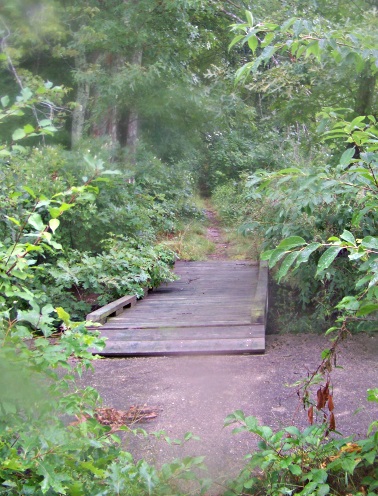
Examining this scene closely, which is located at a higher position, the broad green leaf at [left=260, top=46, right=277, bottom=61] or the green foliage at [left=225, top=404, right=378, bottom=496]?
the broad green leaf at [left=260, top=46, right=277, bottom=61]

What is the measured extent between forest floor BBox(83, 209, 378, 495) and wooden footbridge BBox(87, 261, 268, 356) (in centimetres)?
15

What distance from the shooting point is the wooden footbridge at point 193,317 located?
484 cm

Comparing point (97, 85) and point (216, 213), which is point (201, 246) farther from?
point (97, 85)

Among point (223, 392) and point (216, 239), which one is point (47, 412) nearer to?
point (223, 392)

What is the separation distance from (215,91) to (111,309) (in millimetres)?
2982

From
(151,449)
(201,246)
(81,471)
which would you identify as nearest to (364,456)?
(81,471)

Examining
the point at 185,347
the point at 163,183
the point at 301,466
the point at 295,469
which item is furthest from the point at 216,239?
the point at 295,469

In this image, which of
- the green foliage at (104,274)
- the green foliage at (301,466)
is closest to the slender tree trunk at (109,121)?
the green foliage at (104,274)

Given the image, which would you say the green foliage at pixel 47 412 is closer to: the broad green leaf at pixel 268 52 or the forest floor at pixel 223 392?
the forest floor at pixel 223 392

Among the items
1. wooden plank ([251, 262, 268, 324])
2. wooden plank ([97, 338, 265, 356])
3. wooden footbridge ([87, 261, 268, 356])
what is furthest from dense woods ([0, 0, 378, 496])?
wooden plank ([97, 338, 265, 356])

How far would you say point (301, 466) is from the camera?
89.2 inches

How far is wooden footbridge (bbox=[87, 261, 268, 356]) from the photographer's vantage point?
15.9 ft

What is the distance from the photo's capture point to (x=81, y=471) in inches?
74.2

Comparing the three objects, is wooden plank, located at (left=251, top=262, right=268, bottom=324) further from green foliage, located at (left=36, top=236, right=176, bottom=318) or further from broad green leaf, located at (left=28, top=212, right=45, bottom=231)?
broad green leaf, located at (left=28, top=212, right=45, bottom=231)
